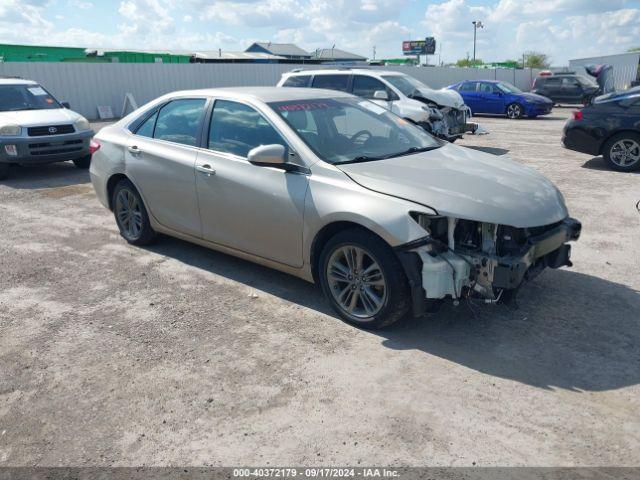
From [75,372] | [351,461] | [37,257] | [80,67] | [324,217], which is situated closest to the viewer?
[351,461]

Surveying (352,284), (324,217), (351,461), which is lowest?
(351,461)

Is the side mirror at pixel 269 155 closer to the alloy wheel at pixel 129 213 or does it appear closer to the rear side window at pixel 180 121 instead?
the rear side window at pixel 180 121

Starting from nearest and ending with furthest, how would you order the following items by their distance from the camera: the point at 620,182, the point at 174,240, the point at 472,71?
the point at 174,240
the point at 620,182
the point at 472,71

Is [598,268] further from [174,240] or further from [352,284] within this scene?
[174,240]

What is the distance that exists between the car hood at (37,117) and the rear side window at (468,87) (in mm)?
15983

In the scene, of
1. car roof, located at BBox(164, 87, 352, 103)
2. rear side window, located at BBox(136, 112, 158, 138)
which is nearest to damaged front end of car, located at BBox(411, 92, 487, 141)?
car roof, located at BBox(164, 87, 352, 103)

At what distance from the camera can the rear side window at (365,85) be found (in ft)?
43.7

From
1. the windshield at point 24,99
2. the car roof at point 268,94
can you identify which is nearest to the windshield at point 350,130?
the car roof at point 268,94

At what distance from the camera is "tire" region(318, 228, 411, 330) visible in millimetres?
4074

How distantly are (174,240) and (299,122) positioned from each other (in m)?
2.60

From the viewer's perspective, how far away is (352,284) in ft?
14.4

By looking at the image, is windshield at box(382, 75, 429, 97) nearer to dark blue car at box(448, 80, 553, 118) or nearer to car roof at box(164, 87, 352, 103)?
car roof at box(164, 87, 352, 103)

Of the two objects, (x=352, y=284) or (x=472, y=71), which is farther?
(x=472, y=71)

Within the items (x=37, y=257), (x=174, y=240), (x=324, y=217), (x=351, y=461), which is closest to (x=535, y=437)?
(x=351, y=461)
